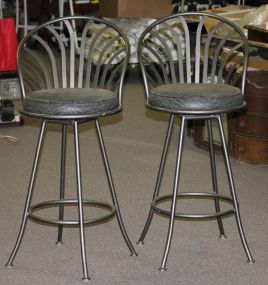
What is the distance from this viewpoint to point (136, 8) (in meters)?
6.45

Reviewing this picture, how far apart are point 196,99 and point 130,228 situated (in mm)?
867

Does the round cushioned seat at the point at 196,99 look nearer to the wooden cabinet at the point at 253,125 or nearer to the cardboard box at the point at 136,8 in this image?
the wooden cabinet at the point at 253,125

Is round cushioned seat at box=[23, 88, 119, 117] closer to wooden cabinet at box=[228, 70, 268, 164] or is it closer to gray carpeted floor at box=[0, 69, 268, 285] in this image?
gray carpeted floor at box=[0, 69, 268, 285]

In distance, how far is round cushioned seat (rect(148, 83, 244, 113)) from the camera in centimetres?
273

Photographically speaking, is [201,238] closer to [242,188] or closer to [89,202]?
[89,202]

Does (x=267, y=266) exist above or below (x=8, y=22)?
below

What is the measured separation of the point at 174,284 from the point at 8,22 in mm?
2788

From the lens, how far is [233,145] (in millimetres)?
4387

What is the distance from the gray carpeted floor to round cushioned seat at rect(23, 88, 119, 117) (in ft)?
2.11

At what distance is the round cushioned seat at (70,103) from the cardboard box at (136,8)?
3680mm

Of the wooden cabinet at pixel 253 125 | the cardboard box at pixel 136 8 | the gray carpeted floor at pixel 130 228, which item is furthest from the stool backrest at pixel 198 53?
the cardboard box at pixel 136 8

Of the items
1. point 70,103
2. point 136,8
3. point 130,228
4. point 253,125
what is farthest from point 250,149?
point 136,8

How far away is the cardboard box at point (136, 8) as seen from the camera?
641cm

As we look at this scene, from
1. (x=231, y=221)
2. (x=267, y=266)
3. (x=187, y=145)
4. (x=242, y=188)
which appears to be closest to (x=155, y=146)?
(x=187, y=145)
